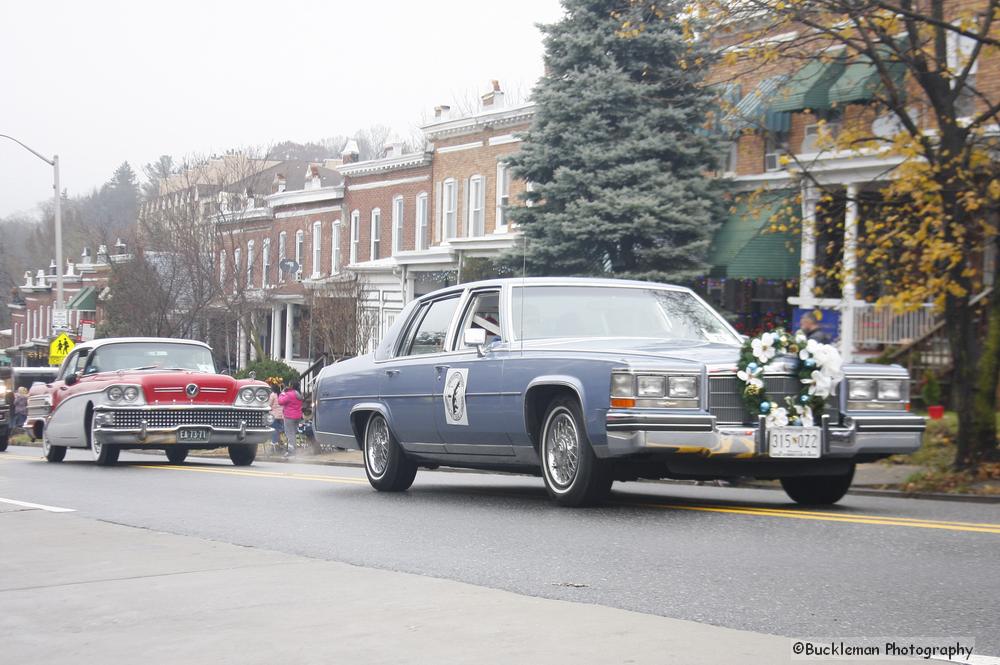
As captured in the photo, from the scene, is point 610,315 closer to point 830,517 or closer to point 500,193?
point 830,517

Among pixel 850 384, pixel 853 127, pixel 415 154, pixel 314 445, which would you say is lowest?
pixel 314 445

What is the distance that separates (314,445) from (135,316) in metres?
20.7

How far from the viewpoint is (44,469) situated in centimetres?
1866

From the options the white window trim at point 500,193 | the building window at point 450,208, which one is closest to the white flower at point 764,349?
the white window trim at point 500,193

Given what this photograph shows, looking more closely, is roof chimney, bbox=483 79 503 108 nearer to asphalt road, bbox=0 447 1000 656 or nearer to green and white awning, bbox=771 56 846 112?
green and white awning, bbox=771 56 846 112

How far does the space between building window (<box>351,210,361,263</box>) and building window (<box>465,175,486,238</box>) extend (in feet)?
28.6

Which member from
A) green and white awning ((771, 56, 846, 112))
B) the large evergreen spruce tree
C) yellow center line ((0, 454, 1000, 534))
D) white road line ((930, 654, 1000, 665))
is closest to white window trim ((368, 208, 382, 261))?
the large evergreen spruce tree

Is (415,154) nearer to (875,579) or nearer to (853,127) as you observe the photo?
(853,127)

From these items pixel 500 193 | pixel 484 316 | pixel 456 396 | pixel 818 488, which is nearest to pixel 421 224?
pixel 500 193

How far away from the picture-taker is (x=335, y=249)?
172 ft

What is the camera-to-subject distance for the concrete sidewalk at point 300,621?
5.32 m

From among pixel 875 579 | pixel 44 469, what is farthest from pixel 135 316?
pixel 875 579

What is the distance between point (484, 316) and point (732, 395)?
270cm

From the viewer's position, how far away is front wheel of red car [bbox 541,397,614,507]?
9.77m
